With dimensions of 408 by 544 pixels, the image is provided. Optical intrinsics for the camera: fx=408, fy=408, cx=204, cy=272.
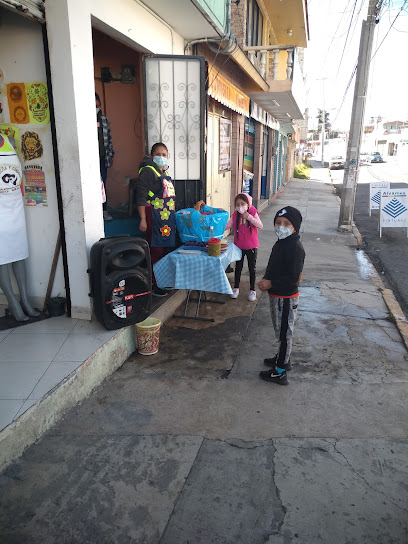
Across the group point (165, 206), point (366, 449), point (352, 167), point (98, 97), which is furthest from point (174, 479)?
point (352, 167)

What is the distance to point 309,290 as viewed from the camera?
20.4 ft

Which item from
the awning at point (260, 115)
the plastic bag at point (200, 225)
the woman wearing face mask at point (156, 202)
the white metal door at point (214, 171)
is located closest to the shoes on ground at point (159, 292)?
the woman wearing face mask at point (156, 202)

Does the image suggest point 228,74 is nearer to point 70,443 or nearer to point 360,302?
point 360,302

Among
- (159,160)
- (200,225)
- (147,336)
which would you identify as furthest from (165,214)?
(147,336)

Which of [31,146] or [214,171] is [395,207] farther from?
[31,146]

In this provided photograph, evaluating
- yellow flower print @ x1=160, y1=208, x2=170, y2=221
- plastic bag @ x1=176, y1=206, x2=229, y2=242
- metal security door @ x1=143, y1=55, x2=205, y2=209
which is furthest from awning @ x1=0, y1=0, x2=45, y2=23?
plastic bag @ x1=176, y1=206, x2=229, y2=242

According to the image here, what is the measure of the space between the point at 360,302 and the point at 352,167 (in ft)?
18.8

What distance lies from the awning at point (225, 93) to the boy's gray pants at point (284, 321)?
12.5 ft

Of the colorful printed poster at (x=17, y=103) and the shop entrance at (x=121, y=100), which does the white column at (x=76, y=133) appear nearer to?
the colorful printed poster at (x=17, y=103)

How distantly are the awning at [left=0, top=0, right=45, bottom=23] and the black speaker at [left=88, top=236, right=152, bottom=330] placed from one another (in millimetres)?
1908

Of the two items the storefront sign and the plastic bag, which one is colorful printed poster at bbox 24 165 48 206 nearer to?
the plastic bag

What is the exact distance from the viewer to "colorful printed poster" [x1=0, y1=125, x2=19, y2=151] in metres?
3.96

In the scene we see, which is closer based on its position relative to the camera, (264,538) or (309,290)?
(264,538)

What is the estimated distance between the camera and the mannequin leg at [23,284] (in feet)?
13.3
